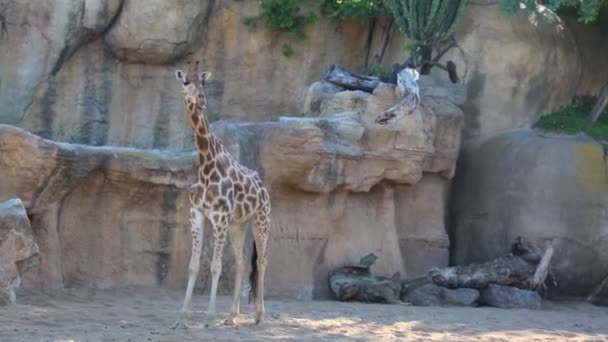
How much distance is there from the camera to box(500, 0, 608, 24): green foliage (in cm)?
1599

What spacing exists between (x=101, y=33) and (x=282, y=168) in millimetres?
4993

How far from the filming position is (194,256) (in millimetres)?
10930

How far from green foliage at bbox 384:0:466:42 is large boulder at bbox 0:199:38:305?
7536mm

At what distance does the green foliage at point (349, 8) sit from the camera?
17438 mm

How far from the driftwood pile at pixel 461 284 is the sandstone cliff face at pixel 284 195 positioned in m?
0.45

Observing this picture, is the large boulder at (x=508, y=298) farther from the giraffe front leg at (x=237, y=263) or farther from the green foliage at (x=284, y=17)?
the green foliage at (x=284, y=17)

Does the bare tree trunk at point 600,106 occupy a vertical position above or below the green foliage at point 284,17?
below

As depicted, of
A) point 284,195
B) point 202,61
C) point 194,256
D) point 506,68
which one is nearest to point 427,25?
point 506,68

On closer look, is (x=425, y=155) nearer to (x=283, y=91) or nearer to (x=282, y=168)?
(x=282, y=168)

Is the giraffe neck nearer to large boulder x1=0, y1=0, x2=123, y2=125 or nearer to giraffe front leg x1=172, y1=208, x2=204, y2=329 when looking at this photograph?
giraffe front leg x1=172, y1=208, x2=204, y2=329

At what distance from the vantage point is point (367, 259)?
Answer: 48.0ft

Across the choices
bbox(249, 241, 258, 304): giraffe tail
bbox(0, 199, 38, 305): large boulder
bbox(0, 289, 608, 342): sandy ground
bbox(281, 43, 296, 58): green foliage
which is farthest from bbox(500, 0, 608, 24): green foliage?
bbox(0, 199, 38, 305): large boulder

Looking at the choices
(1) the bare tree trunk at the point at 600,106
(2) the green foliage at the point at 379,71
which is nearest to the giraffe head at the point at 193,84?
(2) the green foliage at the point at 379,71

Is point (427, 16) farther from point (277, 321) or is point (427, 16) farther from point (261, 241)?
point (277, 321)
